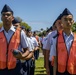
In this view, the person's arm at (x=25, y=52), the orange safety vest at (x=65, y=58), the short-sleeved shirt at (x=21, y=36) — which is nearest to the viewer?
the person's arm at (x=25, y=52)

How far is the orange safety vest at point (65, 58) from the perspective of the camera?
21.7ft

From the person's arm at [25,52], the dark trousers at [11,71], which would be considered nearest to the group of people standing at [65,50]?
the person's arm at [25,52]

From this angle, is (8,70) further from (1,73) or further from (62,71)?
(62,71)

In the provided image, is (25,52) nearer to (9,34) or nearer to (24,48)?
(24,48)

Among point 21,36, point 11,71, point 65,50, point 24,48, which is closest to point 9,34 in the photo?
point 21,36

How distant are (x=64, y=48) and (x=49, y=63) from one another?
7.30ft

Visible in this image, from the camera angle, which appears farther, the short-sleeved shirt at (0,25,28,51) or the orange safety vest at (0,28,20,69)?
the short-sleeved shirt at (0,25,28,51)

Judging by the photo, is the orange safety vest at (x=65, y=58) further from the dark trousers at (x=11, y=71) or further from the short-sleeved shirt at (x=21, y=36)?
the dark trousers at (x=11, y=71)

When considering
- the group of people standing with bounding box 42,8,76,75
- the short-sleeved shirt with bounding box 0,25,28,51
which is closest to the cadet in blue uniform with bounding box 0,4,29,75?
the short-sleeved shirt with bounding box 0,25,28,51

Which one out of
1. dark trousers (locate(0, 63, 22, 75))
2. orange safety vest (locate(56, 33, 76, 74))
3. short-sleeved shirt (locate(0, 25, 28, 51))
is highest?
short-sleeved shirt (locate(0, 25, 28, 51))

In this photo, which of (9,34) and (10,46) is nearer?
(10,46)

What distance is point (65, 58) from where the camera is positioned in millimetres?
6641

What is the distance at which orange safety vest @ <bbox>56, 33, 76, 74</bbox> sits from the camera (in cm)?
662

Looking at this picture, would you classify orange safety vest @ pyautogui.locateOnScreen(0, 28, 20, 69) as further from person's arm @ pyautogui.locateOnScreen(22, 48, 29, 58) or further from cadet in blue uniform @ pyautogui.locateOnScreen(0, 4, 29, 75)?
person's arm @ pyautogui.locateOnScreen(22, 48, 29, 58)
